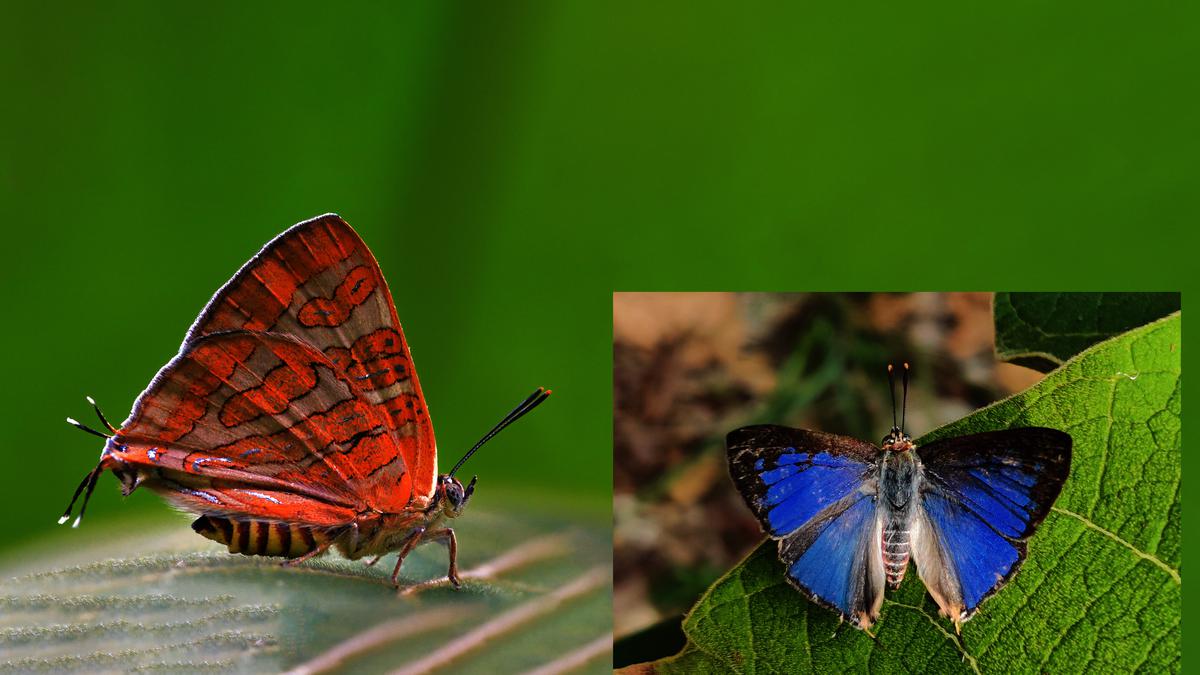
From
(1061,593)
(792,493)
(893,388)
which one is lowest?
(1061,593)

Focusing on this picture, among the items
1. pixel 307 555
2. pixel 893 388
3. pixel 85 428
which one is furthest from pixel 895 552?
pixel 85 428

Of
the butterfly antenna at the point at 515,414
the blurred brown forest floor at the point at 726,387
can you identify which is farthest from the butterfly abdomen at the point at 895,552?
the butterfly antenna at the point at 515,414

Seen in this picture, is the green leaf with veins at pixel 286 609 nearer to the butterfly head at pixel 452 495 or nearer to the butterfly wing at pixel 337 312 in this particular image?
the butterfly head at pixel 452 495

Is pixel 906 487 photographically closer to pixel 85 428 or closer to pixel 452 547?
pixel 452 547

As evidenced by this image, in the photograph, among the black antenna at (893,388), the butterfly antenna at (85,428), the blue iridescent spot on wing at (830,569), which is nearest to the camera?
the butterfly antenna at (85,428)

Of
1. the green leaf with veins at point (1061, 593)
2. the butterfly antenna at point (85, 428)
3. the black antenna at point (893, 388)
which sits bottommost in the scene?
the green leaf with veins at point (1061, 593)
